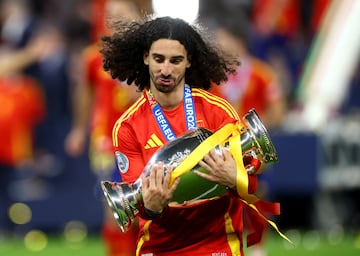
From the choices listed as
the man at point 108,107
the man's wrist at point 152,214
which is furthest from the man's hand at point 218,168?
the man at point 108,107

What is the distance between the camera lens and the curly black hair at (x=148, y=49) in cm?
773

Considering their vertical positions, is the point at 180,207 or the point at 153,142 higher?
the point at 153,142

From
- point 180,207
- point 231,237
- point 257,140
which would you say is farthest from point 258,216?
point 257,140

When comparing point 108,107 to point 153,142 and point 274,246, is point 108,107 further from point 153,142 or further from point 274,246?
point 274,246

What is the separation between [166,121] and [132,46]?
0.53 m

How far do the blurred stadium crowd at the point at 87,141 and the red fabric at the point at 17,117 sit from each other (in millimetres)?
12

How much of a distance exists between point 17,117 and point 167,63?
343 inches

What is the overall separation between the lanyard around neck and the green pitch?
563cm

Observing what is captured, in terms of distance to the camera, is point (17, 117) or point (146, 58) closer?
point (146, 58)

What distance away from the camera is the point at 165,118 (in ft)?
25.5

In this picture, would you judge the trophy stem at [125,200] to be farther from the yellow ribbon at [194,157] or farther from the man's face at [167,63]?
the man's face at [167,63]

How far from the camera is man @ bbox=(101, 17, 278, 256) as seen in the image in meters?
7.69

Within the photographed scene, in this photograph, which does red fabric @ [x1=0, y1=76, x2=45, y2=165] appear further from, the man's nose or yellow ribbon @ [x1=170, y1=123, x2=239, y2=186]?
yellow ribbon @ [x1=170, y1=123, x2=239, y2=186]

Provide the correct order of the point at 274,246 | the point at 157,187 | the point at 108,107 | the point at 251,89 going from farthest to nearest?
the point at 274,246, the point at 251,89, the point at 108,107, the point at 157,187
